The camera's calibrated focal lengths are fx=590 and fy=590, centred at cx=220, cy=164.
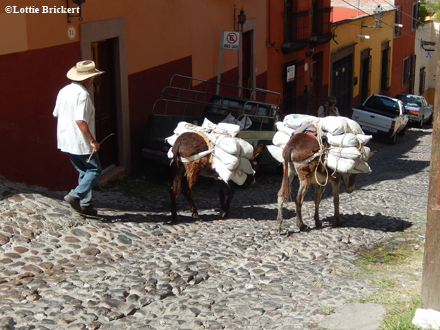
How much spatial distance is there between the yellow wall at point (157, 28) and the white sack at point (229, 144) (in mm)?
2932

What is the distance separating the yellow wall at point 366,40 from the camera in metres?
24.3

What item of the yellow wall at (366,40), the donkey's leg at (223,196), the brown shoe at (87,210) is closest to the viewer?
the brown shoe at (87,210)

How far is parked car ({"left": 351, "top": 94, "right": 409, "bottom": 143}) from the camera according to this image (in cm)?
2130

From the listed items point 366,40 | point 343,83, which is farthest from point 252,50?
point 366,40

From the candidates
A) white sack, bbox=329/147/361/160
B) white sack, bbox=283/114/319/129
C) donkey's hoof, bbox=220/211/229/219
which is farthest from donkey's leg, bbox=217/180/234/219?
white sack, bbox=329/147/361/160

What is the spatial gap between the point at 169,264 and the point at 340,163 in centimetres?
279

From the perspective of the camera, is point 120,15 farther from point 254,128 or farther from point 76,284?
point 76,284

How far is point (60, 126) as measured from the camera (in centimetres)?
707

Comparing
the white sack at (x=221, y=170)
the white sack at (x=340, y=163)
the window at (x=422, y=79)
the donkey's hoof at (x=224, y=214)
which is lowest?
the window at (x=422, y=79)

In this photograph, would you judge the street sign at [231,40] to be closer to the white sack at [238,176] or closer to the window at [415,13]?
the white sack at [238,176]

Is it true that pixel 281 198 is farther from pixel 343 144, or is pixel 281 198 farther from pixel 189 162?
pixel 189 162

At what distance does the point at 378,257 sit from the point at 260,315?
98.4 inches

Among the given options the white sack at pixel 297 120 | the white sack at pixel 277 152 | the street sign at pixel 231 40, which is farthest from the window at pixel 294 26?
the white sack at pixel 277 152

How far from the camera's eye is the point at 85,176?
23.2 ft
